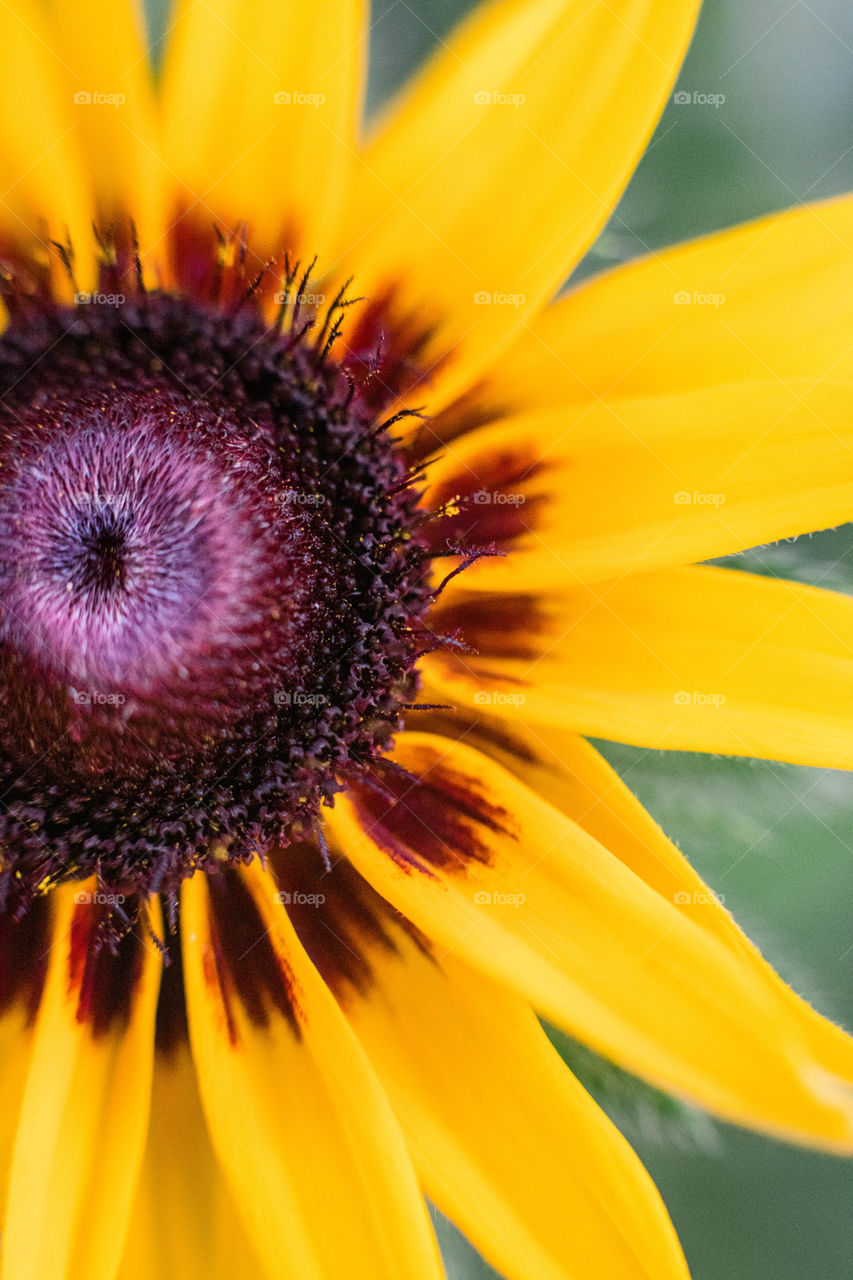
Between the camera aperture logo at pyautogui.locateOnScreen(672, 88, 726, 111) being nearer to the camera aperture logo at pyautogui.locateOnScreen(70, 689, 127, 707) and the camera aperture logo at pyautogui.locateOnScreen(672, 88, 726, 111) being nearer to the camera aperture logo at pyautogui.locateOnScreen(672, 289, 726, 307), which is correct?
the camera aperture logo at pyautogui.locateOnScreen(672, 289, 726, 307)

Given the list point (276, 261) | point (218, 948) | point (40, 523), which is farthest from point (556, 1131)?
point (276, 261)

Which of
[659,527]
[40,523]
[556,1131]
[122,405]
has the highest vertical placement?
[122,405]

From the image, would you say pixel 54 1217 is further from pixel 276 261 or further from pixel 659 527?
pixel 276 261

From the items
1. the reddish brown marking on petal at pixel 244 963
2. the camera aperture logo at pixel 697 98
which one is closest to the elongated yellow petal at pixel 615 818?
the reddish brown marking on petal at pixel 244 963

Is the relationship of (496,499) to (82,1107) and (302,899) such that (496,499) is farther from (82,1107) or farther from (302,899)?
(82,1107)

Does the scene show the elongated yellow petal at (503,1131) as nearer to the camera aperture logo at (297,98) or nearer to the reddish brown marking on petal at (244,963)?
the reddish brown marking on petal at (244,963)

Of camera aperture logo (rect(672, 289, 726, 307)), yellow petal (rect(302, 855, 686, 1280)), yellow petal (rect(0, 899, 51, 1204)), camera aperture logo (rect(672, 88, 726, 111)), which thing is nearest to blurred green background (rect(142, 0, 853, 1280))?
camera aperture logo (rect(672, 88, 726, 111))
